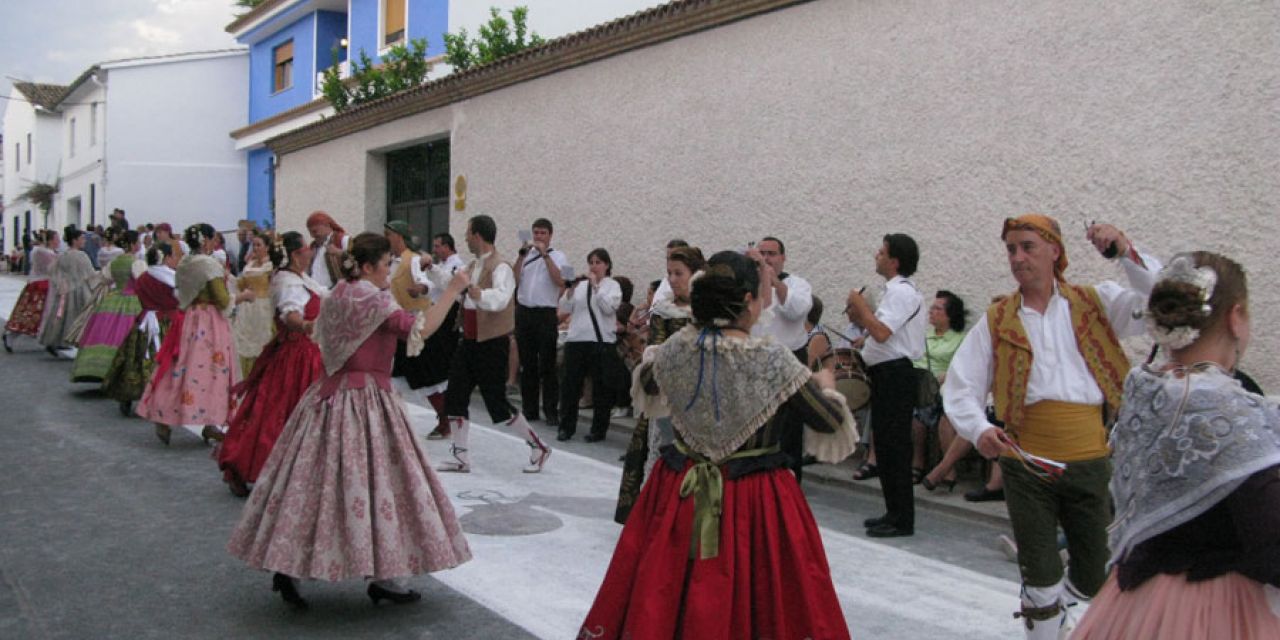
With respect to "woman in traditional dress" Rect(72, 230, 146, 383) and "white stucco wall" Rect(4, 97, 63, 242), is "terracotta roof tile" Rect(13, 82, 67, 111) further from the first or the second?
"woman in traditional dress" Rect(72, 230, 146, 383)

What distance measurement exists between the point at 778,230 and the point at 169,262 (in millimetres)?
5736

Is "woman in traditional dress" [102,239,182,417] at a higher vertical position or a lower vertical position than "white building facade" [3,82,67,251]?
lower

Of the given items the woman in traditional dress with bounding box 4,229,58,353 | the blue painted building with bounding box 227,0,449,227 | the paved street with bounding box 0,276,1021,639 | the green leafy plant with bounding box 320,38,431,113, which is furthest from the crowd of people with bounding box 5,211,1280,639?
the blue painted building with bounding box 227,0,449,227

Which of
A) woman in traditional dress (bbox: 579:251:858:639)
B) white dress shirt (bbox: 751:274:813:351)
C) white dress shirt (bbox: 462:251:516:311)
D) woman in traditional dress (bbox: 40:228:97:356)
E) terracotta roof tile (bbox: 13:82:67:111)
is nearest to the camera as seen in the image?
woman in traditional dress (bbox: 579:251:858:639)

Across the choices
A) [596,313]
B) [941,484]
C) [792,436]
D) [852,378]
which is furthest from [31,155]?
[792,436]

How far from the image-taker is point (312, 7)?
27.8 metres

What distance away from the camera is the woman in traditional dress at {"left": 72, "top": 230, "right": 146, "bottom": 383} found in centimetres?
1234

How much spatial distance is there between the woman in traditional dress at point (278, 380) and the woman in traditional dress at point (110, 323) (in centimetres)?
598

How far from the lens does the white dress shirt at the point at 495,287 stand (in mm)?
8055

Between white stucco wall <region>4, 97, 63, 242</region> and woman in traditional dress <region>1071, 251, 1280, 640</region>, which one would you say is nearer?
woman in traditional dress <region>1071, 251, 1280, 640</region>

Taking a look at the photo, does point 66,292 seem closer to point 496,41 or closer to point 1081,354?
point 496,41

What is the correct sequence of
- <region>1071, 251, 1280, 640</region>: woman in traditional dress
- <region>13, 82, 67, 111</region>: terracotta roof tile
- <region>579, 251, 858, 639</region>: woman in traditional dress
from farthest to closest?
<region>13, 82, 67, 111</region>: terracotta roof tile < <region>579, 251, 858, 639</region>: woman in traditional dress < <region>1071, 251, 1280, 640</region>: woman in traditional dress

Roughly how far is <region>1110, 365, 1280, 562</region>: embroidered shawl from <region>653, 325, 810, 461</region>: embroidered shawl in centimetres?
113

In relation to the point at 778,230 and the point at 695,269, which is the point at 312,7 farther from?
the point at 695,269
